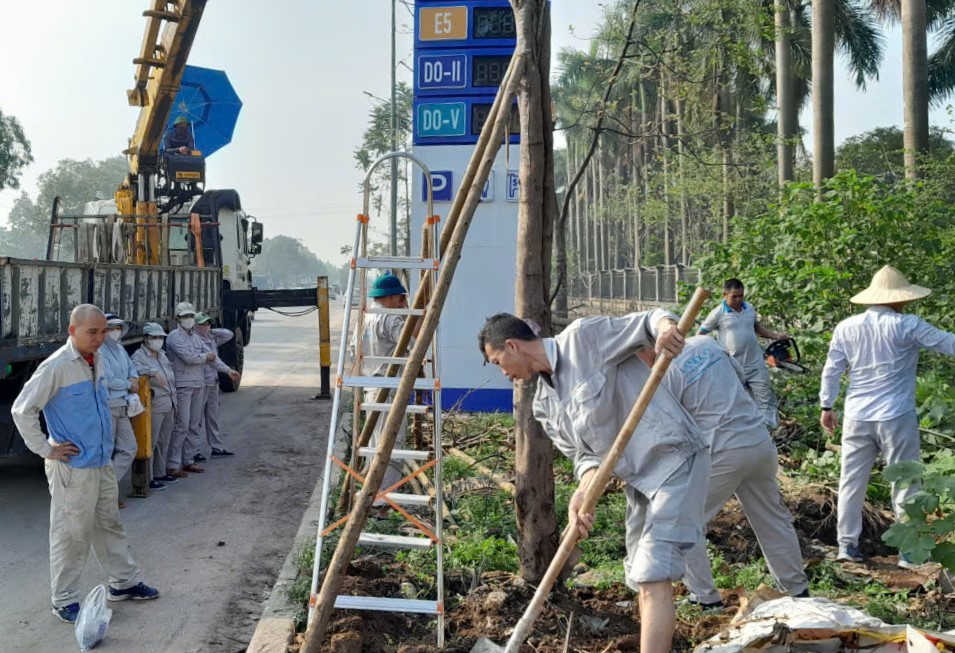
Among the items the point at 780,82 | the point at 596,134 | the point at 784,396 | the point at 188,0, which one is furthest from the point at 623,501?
the point at 780,82

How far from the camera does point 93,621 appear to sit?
5152 millimetres

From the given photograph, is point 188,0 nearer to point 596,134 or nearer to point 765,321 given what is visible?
point 596,134

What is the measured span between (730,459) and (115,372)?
16.8 feet

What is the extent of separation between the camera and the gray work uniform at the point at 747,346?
8695mm

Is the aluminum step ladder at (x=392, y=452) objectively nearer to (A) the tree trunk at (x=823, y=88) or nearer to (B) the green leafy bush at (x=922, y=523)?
(B) the green leafy bush at (x=922, y=523)

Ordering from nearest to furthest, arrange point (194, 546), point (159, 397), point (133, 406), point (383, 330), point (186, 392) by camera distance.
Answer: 1. point (194, 546)
2. point (133, 406)
3. point (383, 330)
4. point (159, 397)
5. point (186, 392)

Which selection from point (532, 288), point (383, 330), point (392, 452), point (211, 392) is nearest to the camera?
point (392, 452)

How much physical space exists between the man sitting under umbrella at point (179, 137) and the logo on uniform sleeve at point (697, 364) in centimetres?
1399

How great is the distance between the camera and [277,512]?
828 cm

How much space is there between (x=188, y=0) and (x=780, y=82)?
42.1 feet

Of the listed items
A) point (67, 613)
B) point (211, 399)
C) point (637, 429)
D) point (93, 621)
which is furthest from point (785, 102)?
point (93, 621)

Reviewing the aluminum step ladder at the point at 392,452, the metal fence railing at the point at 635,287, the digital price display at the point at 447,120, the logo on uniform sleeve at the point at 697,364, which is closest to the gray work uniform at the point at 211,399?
the digital price display at the point at 447,120

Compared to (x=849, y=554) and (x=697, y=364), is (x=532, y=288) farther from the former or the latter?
(x=849, y=554)

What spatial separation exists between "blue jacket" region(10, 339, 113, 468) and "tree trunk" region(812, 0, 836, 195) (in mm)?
13708
